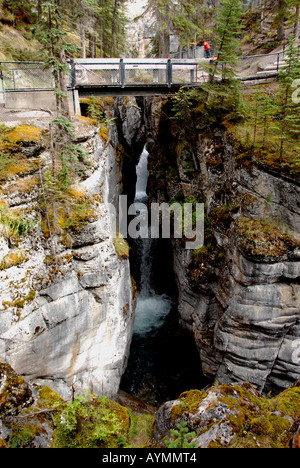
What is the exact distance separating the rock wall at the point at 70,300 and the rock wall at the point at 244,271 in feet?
15.1

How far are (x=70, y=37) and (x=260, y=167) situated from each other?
846 inches

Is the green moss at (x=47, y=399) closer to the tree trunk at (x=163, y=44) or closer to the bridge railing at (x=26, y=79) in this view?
the bridge railing at (x=26, y=79)

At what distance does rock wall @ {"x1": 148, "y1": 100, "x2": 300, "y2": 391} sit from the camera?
11.5 meters

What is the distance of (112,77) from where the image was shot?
539 inches

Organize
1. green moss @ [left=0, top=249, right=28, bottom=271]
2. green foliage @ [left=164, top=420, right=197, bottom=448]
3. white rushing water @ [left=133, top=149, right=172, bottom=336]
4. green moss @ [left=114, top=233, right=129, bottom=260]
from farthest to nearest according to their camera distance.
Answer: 1. white rushing water @ [left=133, top=149, right=172, bottom=336]
2. green moss @ [left=114, top=233, right=129, bottom=260]
3. green moss @ [left=0, top=249, right=28, bottom=271]
4. green foliage @ [left=164, top=420, right=197, bottom=448]

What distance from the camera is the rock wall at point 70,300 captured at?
8.68m

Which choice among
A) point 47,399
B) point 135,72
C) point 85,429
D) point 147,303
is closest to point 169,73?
point 135,72

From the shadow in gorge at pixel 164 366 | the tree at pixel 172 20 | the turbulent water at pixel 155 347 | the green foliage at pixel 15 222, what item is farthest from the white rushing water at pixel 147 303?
the tree at pixel 172 20

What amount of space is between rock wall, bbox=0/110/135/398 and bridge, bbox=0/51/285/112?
2.46 meters

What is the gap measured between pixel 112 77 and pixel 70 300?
10.7 metres

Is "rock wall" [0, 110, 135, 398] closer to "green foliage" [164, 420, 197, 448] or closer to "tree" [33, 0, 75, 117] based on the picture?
"tree" [33, 0, 75, 117]

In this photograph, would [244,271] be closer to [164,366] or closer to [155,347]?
[164,366]

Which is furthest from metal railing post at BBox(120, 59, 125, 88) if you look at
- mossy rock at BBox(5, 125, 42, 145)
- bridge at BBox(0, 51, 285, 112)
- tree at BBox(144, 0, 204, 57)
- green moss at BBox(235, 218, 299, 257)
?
green moss at BBox(235, 218, 299, 257)

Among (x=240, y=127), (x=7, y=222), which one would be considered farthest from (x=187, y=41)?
(x=7, y=222)
